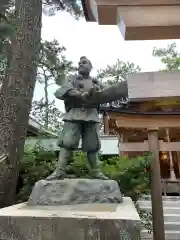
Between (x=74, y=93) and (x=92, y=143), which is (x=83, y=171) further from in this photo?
(x=74, y=93)

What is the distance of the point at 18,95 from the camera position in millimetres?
5086

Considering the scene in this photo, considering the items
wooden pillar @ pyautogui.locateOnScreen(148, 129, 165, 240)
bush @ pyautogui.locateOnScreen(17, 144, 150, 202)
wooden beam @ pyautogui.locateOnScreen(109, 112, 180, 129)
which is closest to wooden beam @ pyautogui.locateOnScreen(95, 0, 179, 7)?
bush @ pyautogui.locateOnScreen(17, 144, 150, 202)

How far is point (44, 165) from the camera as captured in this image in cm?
535

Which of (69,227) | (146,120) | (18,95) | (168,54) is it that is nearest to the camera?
(69,227)

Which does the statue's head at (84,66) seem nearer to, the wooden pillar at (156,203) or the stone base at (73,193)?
the stone base at (73,193)

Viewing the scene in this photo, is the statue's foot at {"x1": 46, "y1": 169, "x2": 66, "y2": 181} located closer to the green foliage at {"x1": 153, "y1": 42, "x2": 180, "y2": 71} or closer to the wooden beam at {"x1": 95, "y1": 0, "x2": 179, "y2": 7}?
the wooden beam at {"x1": 95, "y1": 0, "x2": 179, "y2": 7}

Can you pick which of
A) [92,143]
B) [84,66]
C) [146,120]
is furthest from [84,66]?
[146,120]

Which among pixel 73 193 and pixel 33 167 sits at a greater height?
pixel 33 167

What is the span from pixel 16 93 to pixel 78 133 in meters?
1.78

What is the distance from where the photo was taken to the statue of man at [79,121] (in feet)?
12.2

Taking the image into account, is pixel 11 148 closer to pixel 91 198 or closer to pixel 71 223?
pixel 91 198

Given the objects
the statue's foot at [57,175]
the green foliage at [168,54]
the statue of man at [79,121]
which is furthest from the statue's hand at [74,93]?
the green foliage at [168,54]

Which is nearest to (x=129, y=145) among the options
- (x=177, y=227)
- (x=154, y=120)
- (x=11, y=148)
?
(x=154, y=120)

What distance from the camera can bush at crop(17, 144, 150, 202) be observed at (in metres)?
4.91
